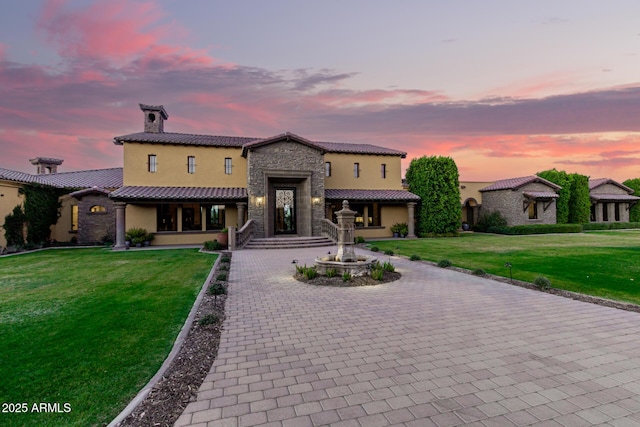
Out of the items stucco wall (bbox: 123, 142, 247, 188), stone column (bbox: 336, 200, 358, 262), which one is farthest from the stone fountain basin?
stucco wall (bbox: 123, 142, 247, 188)

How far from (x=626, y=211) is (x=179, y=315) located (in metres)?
50.3

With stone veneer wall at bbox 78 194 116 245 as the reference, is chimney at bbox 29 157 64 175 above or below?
above

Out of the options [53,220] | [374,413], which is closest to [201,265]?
[374,413]

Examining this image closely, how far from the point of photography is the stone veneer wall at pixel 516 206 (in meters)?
27.8

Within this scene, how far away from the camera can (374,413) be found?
285 centimetres

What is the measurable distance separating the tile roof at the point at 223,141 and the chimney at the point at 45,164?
15.8 metres

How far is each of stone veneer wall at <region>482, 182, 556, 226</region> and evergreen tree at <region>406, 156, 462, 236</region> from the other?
7127 mm

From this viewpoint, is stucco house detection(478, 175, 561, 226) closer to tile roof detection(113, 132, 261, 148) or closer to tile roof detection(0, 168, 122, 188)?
tile roof detection(113, 132, 261, 148)

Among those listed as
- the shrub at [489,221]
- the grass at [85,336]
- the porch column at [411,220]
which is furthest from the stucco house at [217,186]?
the shrub at [489,221]

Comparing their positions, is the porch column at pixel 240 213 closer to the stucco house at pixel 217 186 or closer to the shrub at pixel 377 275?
the stucco house at pixel 217 186

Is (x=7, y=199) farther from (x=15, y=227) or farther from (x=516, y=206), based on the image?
(x=516, y=206)

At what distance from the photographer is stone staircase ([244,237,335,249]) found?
18141mm

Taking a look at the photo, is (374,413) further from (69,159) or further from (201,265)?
(69,159)

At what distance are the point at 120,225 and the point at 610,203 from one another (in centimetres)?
5176
